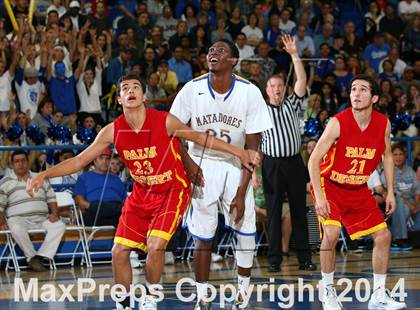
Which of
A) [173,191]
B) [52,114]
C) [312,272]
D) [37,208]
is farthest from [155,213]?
[52,114]

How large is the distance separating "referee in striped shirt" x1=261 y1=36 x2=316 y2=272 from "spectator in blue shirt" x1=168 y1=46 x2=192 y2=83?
15.6 feet

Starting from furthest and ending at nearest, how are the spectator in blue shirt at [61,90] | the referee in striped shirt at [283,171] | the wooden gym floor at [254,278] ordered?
the spectator in blue shirt at [61,90], the referee in striped shirt at [283,171], the wooden gym floor at [254,278]

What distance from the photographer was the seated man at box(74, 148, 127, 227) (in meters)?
14.7

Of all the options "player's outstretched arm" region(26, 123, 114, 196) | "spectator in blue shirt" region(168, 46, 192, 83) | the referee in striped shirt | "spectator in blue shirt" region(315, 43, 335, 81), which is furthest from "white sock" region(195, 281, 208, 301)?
"spectator in blue shirt" region(315, 43, 335, 81)

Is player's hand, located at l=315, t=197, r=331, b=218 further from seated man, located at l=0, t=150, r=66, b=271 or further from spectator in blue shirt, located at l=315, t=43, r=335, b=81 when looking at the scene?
spectator in blue shirt, located at l=315, t=43, r=335, b=81

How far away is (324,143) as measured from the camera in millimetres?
9719

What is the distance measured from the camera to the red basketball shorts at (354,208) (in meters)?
9.87

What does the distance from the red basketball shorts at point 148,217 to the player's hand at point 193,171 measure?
0.20m

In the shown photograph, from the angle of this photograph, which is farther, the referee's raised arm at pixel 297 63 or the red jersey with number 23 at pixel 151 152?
the referee's raised arm at pixel 297 63

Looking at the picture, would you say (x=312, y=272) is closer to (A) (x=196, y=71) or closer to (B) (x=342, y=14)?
(A) (x=196, y=71)

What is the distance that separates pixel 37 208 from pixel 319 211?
6.11 metres

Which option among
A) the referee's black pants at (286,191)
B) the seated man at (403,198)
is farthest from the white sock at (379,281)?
the seated man at (403,198)

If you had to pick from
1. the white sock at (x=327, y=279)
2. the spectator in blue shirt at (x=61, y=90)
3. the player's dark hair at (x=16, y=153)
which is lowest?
the white sock at (x=327, y=279)

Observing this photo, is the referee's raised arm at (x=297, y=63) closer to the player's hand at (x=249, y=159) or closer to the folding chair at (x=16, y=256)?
the player's hand at (x=249, y=159)
